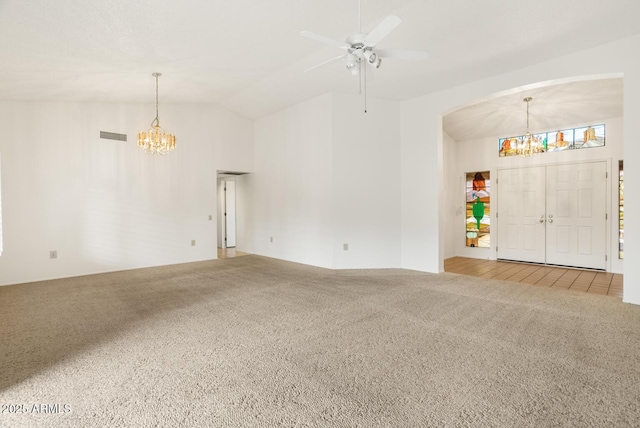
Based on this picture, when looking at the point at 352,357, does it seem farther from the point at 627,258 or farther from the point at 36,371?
the point at 627,258

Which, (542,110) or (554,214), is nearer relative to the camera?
(542,110)

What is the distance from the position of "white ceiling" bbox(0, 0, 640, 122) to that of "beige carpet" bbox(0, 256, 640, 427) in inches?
122

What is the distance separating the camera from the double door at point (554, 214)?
6309 millimetres

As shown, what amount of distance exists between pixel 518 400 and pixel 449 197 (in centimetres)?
637

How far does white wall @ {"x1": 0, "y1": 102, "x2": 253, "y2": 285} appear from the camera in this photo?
542 centimetres

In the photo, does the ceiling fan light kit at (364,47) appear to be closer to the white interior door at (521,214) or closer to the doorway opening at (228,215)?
the white interior door at (521,214)

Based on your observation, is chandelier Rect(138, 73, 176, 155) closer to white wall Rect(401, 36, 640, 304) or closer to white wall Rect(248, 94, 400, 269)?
white wall Rect(248, 94, 400, 269)

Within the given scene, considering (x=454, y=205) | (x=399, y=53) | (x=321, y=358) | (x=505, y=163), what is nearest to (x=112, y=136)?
(x=399, y=53)

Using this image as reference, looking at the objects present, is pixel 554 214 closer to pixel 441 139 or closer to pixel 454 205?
pixel 454 205

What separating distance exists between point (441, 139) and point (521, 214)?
2.81m

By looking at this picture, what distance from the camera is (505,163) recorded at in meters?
7.41

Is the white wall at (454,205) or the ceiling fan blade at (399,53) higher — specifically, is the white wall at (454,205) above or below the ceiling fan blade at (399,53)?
below

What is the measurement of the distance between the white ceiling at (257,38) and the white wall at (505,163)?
2045mm

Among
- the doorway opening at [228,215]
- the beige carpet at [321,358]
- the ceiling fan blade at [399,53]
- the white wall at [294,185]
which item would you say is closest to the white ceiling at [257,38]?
the ceiling fan blade at [399,53]
